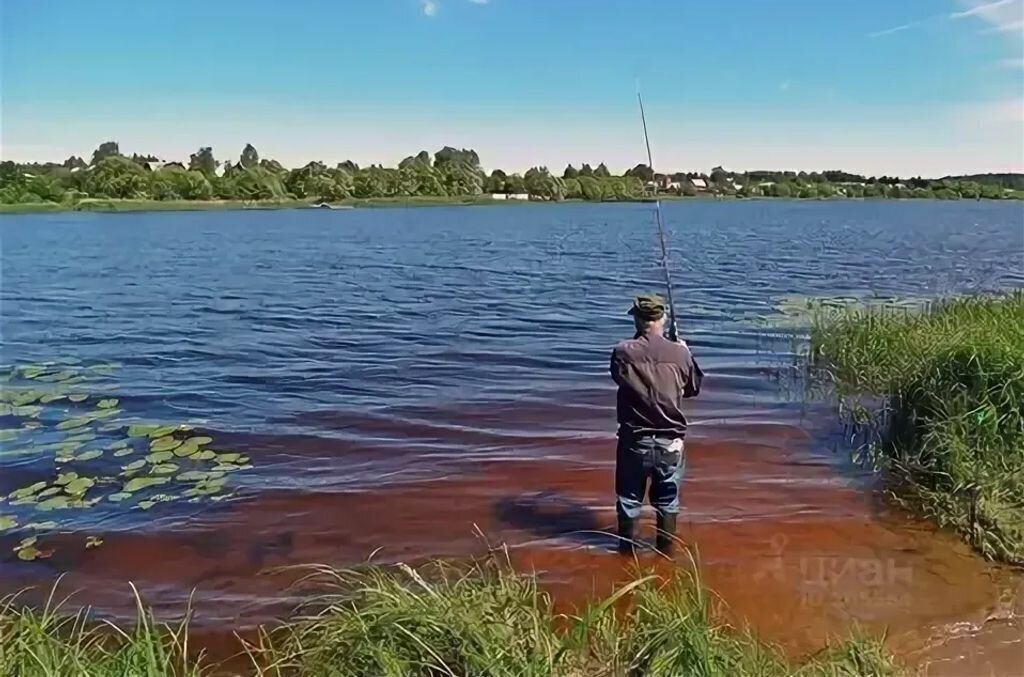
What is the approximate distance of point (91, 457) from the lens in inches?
430

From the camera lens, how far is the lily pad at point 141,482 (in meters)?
9.76

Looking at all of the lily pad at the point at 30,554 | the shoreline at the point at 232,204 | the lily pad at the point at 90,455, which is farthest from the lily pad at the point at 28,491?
the shoreline at the point at 232,204

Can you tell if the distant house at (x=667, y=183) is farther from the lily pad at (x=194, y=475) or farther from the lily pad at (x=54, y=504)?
the lily pad at (x=54, y=504)

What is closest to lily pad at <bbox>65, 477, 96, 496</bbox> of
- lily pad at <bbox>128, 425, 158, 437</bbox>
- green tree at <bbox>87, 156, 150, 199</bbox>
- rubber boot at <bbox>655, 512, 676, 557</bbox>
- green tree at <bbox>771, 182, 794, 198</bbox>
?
lily pad at <bbox>128, 425, 158, 437</bbox>

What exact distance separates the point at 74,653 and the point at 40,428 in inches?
339

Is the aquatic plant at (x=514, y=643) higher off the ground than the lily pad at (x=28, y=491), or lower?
higher

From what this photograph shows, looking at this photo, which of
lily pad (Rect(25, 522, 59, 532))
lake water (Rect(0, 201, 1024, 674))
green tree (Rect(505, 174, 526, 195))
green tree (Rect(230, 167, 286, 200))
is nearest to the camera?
lake water (Rect(0, 201, 1024, 674))

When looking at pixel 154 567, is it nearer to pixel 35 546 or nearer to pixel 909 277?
pixel 35 546

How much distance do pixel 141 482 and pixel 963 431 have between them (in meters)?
8.52

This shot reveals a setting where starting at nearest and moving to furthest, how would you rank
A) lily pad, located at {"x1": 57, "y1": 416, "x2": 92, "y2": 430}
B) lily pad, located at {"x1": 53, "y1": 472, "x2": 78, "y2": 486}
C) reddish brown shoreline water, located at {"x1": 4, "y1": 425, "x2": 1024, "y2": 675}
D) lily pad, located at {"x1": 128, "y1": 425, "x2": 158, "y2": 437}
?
reddish brown shoreline water, located at {"x1": 4, "y1": 425, "x2": 1024, "y2": 675}
lily pad, located at {"x1": 53, "y1": 472, "x2": 78, "y2": 486}
lily pad, located at {"x1": 128, "y1": 425, "x2": 158, "y2": 437}
lily pad, located at {"x1": 57, "y1": 416, "x2": 92, "y2": 430}

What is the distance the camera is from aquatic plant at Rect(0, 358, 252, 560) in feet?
31.0

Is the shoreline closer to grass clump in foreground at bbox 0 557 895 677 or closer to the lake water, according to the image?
the lake water

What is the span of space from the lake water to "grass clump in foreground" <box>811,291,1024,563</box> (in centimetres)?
32

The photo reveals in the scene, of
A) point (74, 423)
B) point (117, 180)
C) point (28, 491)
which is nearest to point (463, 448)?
point (28, 491)
